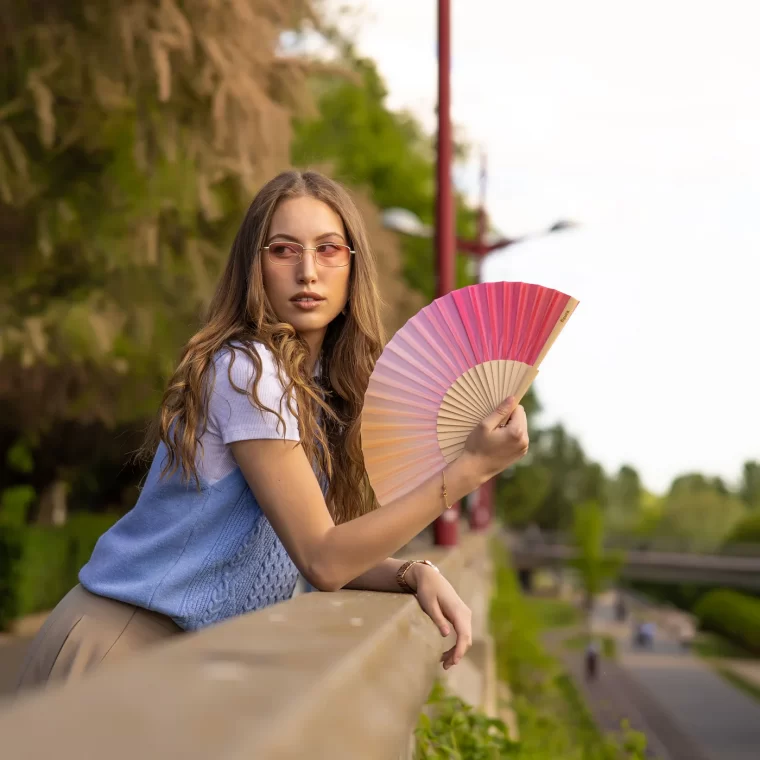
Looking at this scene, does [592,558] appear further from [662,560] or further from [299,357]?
[299,357]

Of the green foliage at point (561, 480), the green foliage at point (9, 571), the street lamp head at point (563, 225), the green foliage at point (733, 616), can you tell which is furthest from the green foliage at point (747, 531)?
→ the green foliage at point (9, 571)

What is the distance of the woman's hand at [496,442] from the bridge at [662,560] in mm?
68762

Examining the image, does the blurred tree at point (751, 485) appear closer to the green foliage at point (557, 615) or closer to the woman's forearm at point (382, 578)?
the green foliage at point (557, 615)

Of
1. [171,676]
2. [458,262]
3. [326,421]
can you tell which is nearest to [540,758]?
[326,421]

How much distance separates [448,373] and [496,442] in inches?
8.8

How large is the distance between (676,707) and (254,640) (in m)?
47.7

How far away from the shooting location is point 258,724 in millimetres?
1025

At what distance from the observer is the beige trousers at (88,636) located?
249cm

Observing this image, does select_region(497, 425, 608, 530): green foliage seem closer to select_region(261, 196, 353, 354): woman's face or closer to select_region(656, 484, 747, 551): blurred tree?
select_region(656, 484, 747, 551): blurred tree

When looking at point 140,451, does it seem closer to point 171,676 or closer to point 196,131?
point 171,676

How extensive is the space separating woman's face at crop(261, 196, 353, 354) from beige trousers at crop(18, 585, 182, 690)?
790 millimetres

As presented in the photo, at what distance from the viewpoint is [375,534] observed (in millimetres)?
2453

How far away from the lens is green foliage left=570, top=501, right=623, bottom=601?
3248 inches

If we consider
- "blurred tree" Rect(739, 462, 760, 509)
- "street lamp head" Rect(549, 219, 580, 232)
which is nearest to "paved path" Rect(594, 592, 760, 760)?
"blurred tree" Rect(739, 462, 760, 509)
